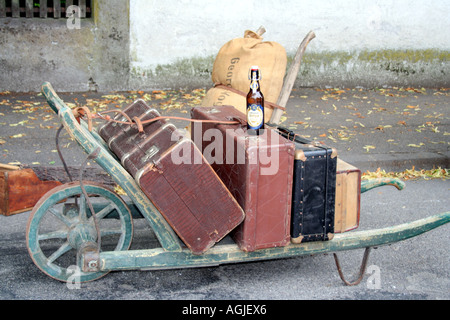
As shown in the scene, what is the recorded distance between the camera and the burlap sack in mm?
4898

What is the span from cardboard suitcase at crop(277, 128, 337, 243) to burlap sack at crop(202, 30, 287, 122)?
1453mm

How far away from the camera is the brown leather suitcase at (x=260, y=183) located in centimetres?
325

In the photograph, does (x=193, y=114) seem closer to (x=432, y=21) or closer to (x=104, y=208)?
(x=104, y=208)

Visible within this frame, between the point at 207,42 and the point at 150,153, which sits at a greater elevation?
the point at 207,42

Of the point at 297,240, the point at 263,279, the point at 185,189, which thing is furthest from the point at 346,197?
the point at 185,189

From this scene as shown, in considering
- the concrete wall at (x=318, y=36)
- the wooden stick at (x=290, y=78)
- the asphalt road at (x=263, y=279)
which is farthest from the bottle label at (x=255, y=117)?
the concrete wall at (x=318, y=36)

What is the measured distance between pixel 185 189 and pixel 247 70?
6.57 feet

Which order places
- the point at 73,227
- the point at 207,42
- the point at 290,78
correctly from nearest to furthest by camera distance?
the point at 73,227 → the point at 290,78 → the point at 207,42

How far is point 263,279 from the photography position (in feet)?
12.5

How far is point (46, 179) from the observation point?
164 inches

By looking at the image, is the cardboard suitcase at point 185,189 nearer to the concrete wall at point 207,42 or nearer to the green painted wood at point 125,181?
the green painted wood at point 125,181

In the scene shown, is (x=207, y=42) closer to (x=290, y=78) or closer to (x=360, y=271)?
(x=290, y=78)

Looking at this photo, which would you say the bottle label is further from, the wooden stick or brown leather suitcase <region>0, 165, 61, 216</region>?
brown leather suitcase <region>0, 165, 61, 216</region>

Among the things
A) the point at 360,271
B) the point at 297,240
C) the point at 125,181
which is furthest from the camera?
the point at 360,271
